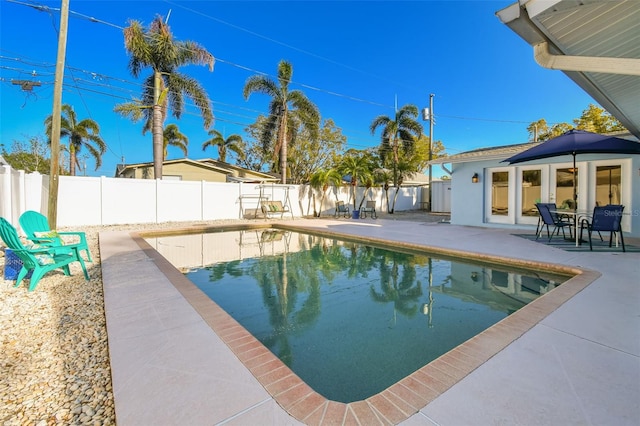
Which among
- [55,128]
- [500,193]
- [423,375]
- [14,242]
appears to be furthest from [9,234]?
[500,193]

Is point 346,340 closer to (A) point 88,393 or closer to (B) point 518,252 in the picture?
(A) point 88,393

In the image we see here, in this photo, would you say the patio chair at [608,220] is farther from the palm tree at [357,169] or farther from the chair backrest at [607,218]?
the palm tree at [357,169]

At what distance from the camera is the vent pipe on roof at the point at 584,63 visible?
2.57 metres

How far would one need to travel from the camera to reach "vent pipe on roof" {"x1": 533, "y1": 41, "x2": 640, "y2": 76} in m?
2.57

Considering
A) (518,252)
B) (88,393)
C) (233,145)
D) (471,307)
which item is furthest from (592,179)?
(233,145)

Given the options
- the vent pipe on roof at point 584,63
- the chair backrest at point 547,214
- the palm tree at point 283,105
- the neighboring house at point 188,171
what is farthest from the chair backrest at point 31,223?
the neighboring house at point 188,171

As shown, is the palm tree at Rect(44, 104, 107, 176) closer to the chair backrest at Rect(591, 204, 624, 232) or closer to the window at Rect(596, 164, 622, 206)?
the chair backrest at Rect(591, 204, 624, 232)

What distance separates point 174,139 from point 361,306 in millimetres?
26848

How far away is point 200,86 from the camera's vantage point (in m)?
15.9

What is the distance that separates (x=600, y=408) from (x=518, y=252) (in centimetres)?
504

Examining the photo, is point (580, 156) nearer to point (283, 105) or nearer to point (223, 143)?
point (283, 105)

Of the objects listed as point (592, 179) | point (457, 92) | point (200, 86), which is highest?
point (457, 92)

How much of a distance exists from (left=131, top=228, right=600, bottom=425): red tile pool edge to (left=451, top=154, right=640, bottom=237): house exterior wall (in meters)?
6.76

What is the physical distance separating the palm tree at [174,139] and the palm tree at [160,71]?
33.4 ft
